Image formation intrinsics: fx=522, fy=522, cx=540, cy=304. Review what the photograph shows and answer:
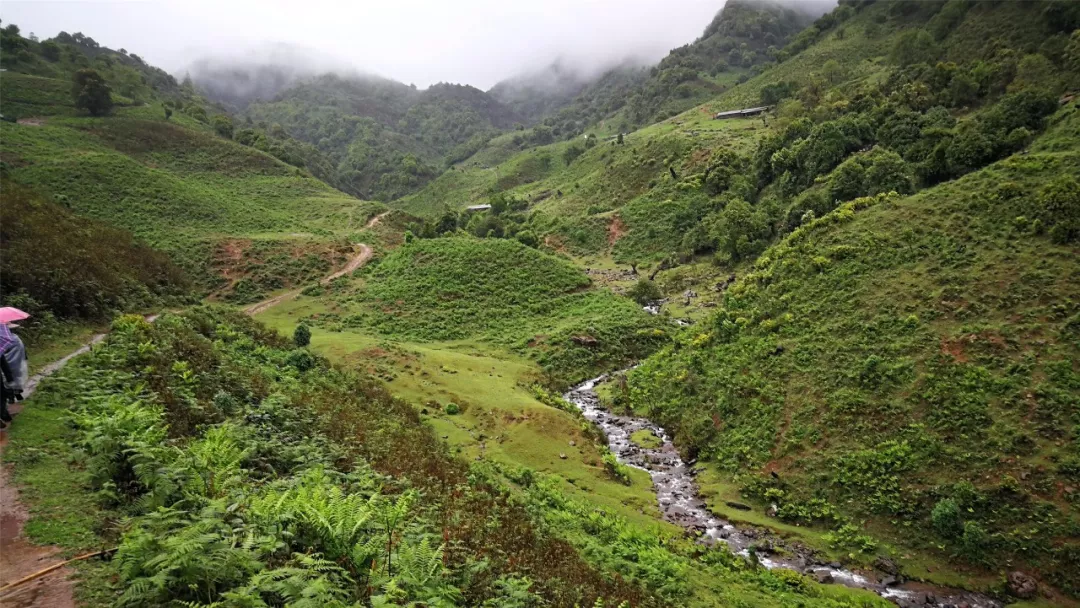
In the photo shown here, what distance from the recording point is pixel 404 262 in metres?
52.4

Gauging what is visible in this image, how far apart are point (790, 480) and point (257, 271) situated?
47906 mm

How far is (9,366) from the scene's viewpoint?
33.6 feet

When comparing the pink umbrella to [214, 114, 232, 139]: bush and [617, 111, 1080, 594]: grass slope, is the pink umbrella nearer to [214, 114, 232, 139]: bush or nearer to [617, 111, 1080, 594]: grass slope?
[617, 111, 1080, 594]: grass slope

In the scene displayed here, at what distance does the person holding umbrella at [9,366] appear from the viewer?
10.0 metres

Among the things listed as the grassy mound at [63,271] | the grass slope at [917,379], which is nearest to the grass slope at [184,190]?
the grassy mound at [63,271]

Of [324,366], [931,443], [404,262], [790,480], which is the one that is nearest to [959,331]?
[931,443]

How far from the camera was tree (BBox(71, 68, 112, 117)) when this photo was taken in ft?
245

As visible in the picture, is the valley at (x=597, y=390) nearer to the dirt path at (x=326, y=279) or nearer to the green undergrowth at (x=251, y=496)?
the green undergrowth at (x=251, y=496)

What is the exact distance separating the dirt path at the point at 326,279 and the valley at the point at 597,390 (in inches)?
14.2

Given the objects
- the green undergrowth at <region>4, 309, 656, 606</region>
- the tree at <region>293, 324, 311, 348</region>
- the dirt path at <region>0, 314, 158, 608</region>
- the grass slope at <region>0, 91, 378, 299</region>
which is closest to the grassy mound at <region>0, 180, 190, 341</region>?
the green undergrowth at <region>4, 309, 656, 606</region>

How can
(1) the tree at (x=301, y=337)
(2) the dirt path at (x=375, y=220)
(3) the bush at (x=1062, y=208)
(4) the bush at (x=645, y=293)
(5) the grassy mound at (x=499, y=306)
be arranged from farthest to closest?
(2) the dirt path at (x=375, y=220) < (4) the bush at (x=645, y=293) < (5) the grassy mound at (x=499, y=306) < (1) the tree at (x=301, y=337) < (3) the bush at (x=1062, y=208)

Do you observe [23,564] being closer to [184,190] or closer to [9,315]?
[9,315]

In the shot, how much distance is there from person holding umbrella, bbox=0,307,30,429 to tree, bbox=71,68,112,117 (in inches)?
3494

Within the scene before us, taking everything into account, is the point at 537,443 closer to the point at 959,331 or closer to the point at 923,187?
the point at 959,331
